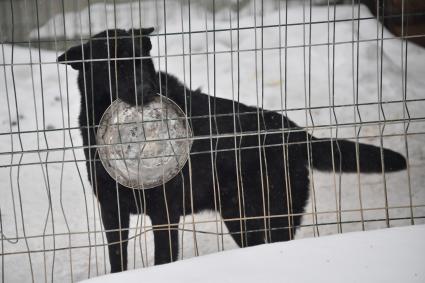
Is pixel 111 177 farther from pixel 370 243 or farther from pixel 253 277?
pixel 370 243

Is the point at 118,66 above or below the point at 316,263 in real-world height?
above

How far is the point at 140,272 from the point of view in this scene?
350 centimetres

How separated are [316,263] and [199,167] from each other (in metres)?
1.35

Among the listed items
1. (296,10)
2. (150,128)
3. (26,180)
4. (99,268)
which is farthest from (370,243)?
(296,10)

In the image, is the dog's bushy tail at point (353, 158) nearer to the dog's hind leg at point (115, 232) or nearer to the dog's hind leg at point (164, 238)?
the dog's hind leg at point (164, 238)

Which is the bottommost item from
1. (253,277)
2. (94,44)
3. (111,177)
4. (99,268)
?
(99,268)

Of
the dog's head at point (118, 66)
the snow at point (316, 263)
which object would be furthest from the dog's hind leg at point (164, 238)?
the snow at point (316, 263)

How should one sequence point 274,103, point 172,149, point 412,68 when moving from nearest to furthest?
1. point 172,149
2. point 274,103
3. point 412,68

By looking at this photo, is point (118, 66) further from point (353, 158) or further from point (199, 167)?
point (353, 158)

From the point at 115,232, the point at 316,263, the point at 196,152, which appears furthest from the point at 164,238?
the point at 316,263

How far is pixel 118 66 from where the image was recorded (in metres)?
4.34

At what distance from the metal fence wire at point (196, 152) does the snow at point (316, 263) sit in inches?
7.2

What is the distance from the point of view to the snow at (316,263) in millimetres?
3410

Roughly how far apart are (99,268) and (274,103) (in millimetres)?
2098
